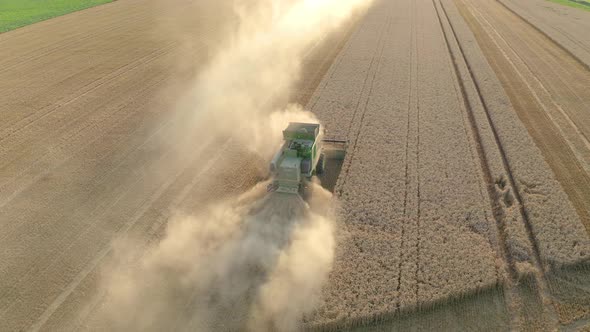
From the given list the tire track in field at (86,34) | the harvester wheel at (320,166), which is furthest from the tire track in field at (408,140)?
the tire track in field at (86,34)

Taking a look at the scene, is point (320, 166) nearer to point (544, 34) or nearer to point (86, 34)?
point (86, 34)

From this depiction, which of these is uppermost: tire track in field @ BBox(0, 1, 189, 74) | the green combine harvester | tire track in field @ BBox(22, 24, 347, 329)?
tire track in field @ BBox(0, 1, 189, 74)

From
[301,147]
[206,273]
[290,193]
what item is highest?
[301,147]

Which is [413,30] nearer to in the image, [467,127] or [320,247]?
[467,127]

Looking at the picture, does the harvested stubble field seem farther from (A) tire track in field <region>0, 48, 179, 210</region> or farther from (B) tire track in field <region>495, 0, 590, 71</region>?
(B) tire track in field <region>495, 0, 590, 71</region>

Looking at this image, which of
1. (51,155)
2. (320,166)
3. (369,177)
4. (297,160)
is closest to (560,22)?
(369,177)

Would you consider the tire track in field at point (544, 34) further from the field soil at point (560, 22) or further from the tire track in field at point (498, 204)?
the tire track in field at point (498, 204)

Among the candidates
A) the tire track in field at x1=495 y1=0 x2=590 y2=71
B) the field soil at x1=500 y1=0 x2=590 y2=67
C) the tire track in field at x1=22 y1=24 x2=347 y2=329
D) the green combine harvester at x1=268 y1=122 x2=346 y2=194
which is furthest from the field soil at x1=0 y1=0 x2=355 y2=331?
the field soil at x1=500 y1=0 x2=590 y2=67

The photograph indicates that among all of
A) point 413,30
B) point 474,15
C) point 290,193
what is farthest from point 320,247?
point 474,15
